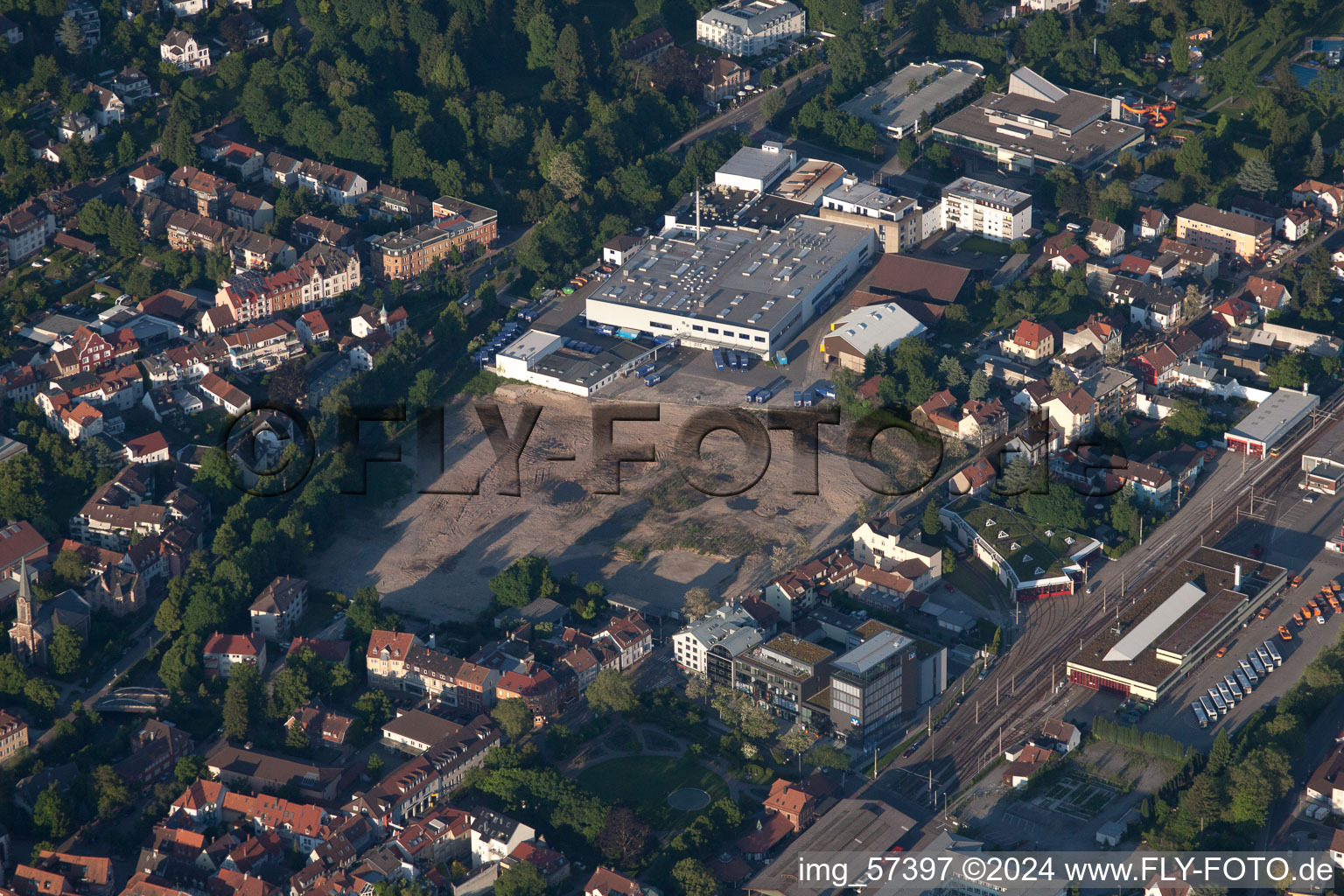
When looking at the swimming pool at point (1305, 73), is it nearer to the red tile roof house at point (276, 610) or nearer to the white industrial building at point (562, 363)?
the white industrial building at point (562, 363)

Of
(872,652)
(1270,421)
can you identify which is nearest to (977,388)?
(1270,421)

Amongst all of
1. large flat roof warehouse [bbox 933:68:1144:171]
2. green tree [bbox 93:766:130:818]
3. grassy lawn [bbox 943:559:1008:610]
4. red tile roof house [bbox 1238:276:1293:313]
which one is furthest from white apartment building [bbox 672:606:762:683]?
large flat roof warehouse [bbox 933:68:1144:171]

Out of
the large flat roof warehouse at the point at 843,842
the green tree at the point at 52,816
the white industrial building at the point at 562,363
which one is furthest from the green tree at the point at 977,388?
the green tree at the point at 52,816

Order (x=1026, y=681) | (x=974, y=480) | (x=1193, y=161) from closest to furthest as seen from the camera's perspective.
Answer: (x=1026, y=681)
(x=974, y=480)
(x=1193, y=161)

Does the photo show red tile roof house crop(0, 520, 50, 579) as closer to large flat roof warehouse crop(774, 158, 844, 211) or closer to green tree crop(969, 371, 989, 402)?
green tree crop(969, 371, 989, 402)

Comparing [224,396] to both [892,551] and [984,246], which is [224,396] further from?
[984,246]

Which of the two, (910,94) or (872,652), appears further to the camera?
(910,94)
